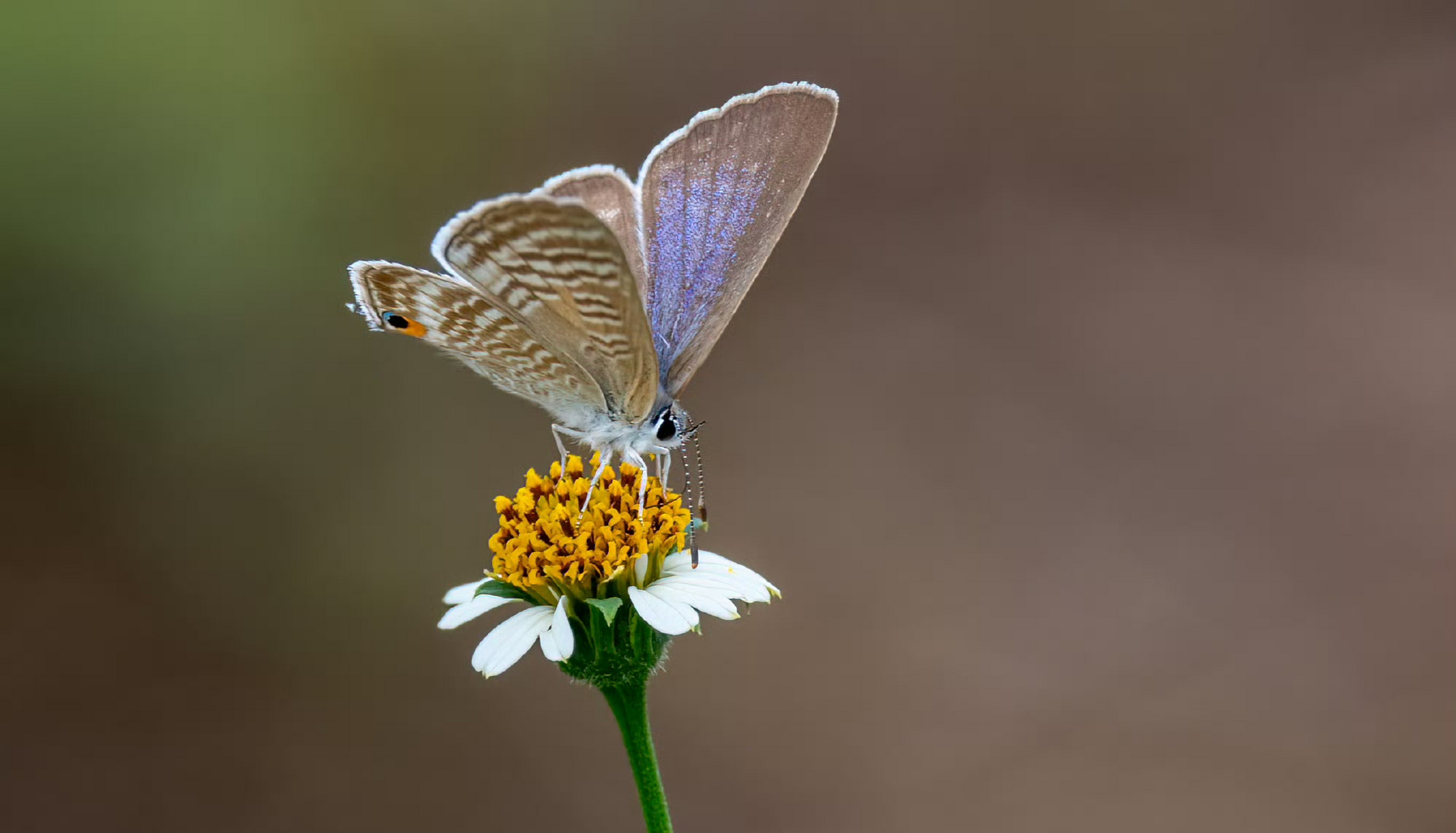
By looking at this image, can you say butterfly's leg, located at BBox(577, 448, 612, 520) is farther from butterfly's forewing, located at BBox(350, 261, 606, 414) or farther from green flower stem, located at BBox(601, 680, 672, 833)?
green flower stem, located at BBox(601, 680, 672, 833)

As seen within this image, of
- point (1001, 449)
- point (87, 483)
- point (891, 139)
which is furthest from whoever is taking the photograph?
point (891, 139)

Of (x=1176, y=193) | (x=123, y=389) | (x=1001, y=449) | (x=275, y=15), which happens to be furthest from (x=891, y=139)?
(x=123, y=389)

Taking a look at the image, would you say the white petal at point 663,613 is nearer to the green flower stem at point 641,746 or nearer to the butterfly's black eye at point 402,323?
the green flower stem at point 641,746

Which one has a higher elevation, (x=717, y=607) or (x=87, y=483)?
(x=717, y=607)

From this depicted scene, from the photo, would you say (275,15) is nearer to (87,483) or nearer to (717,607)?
(87,483)

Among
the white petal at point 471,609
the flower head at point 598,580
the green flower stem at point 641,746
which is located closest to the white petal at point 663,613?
the flower head at point 598,580

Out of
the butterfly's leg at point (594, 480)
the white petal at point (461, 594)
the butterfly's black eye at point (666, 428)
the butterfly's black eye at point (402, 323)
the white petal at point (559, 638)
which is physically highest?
the butterfly's black eye at point (402, 323)
